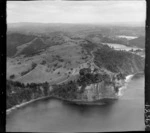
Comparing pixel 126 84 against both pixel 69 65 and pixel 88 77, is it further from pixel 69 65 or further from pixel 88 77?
pixel 69 65

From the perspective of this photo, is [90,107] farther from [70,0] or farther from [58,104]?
[70,0]

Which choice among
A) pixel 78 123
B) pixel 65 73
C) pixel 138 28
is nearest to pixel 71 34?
pixel 65 73

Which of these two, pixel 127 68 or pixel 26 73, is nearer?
pixel 26 73

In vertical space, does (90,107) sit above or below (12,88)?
below

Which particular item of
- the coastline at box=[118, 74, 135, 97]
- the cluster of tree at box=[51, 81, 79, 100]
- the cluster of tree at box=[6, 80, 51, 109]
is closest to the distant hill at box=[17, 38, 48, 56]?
the cluster of tree at box=[6, 80, 51, 109]

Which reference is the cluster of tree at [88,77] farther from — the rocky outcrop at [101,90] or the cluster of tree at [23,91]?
the cluster of tree at [23,91]

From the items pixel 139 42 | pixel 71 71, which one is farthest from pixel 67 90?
pixel 139 42

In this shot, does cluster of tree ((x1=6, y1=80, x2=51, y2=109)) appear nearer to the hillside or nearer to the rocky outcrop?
the rocky outcrop

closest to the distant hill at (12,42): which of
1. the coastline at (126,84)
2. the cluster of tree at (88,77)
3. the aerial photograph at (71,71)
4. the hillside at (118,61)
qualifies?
the aerial photograph at (71,71)
